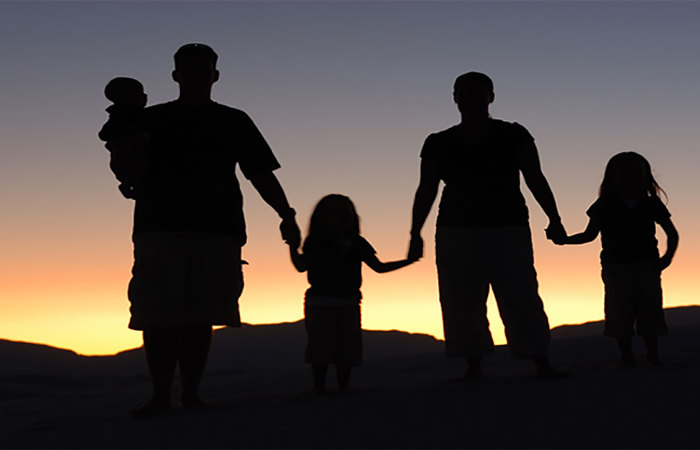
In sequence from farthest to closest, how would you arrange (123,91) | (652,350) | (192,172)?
1. (652,350)
2. (192,172)
3. (123,91)

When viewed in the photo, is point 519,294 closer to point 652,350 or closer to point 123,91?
point 652,350

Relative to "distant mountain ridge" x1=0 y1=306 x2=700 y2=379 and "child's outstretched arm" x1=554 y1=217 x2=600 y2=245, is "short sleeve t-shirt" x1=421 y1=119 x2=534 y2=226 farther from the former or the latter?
"distant mountain ridge" x1=0 y1=306 x2=700 y2=379

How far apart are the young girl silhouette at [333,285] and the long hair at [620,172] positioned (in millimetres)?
2098

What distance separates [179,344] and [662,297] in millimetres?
3893

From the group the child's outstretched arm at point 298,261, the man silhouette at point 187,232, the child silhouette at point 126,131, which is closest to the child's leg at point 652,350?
the child's outstretched arm at point 298,261

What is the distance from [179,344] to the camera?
4852mm

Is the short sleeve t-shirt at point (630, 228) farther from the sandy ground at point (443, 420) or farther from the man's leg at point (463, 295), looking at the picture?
the sandy ground at point (443, 420)

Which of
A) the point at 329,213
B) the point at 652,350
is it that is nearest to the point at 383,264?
the point at 329,213

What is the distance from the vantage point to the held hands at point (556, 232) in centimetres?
595

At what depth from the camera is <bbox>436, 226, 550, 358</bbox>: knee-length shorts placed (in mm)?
5602

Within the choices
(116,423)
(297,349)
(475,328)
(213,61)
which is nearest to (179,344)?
(116,423)

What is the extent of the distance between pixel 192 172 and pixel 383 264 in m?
1.67

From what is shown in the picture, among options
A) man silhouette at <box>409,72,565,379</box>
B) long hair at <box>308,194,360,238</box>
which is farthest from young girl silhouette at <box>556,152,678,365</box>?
long hair at <box>308,194,360,238</box>

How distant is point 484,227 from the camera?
5641 mm
